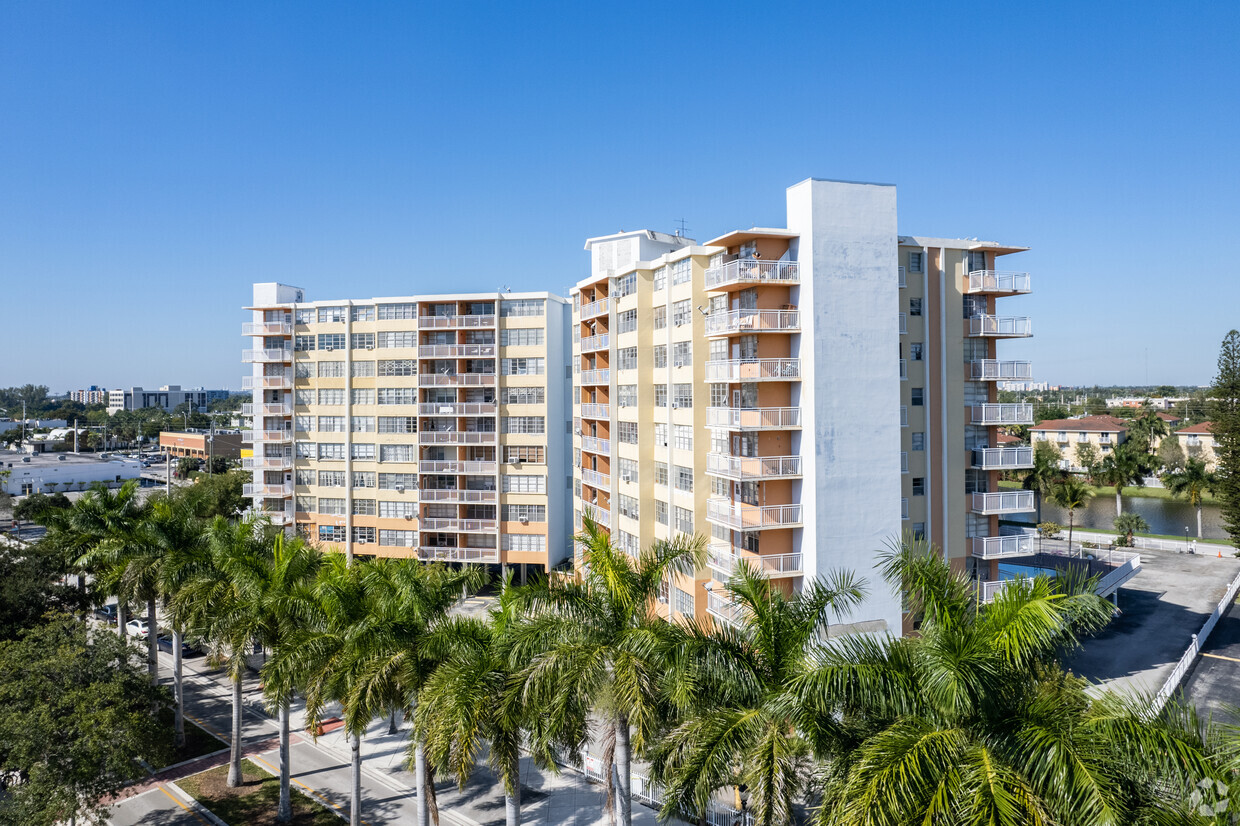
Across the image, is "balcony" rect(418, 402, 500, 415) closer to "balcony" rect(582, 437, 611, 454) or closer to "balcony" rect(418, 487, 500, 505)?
"balcony" rect(418, 487, 500, 505)

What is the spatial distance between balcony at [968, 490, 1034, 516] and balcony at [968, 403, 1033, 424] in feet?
11.0

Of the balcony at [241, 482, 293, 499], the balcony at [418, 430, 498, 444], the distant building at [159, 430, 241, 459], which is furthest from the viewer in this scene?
the distant building at [159, 430, 241, 459]

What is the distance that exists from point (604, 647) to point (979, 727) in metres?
7.02

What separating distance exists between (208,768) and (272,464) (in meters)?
32.9

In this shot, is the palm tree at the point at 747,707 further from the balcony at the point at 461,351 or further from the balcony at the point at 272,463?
the balcony at the point at 272,463

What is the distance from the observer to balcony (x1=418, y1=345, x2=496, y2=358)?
176 feet

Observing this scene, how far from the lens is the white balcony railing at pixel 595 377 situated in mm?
44375

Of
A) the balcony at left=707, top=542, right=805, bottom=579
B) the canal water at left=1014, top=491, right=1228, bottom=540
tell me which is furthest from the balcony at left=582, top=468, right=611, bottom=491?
the canal water at left=1014, top=491, right=1228, bottom=540

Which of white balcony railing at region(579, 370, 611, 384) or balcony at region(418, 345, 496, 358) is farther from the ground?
balcony at region(418, 345, 496, 358)

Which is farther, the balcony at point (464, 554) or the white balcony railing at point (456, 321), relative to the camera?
the white balcony railing at point (456, 321)

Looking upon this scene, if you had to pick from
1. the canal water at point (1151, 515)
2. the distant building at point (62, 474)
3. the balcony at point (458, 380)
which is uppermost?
the balcony at point (458, 380)

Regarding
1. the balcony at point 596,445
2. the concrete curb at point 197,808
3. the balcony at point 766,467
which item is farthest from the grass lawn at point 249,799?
the balcony at point 596,445

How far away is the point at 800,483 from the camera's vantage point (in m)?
31.9

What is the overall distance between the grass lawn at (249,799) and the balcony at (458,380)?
100 ft
